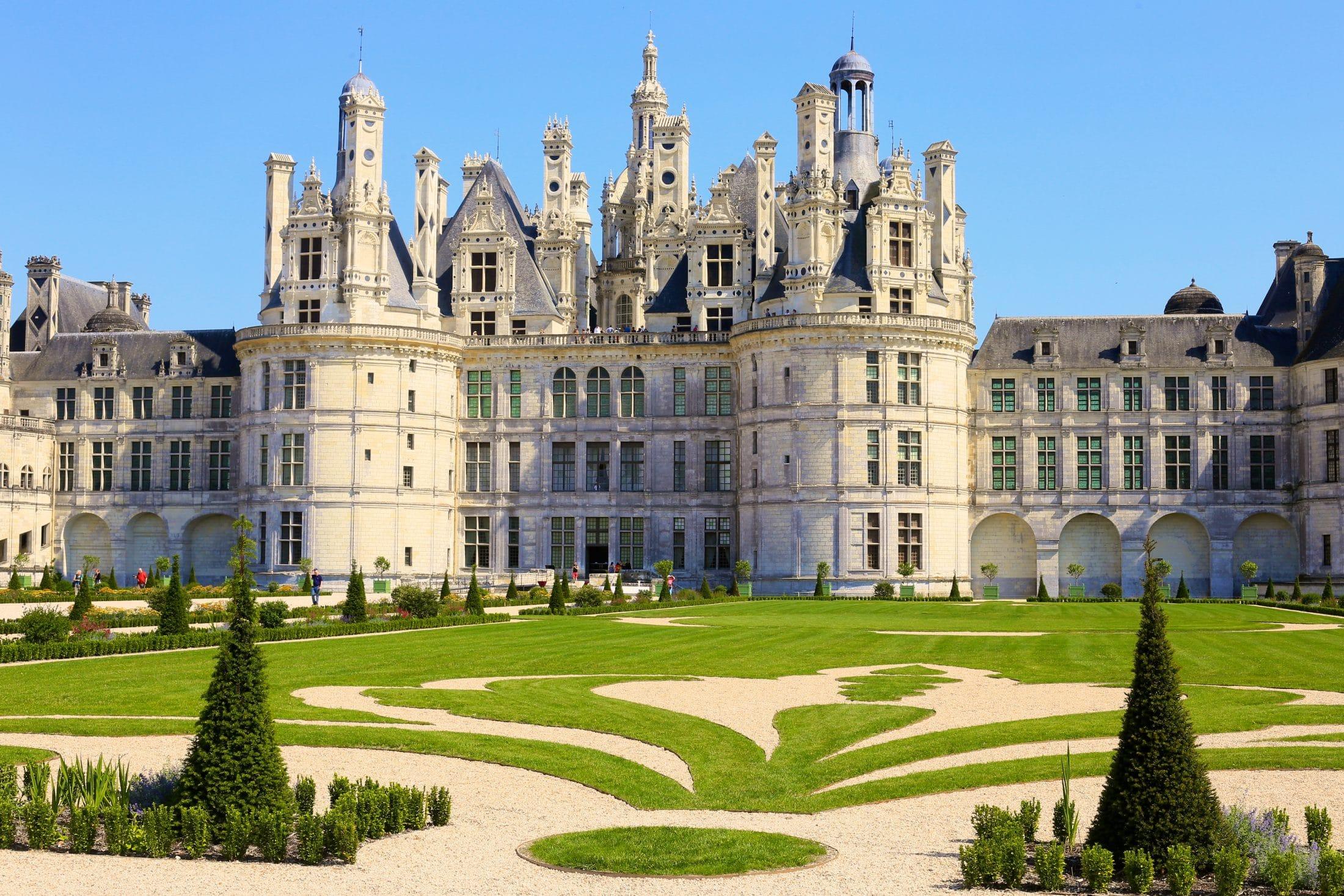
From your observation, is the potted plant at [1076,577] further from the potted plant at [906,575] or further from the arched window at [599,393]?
the arched window at [599,393]

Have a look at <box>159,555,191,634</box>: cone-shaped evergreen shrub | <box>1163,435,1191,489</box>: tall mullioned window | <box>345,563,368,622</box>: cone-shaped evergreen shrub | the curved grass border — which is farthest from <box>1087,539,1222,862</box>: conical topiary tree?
<box>1163,435,1191,489</box>: tall mullioned window

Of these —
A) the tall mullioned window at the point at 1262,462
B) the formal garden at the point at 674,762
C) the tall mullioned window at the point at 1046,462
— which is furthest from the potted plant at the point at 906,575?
the formal garden at the point at 674,762

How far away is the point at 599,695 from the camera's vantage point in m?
27.9

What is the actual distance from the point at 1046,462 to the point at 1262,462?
1019cm

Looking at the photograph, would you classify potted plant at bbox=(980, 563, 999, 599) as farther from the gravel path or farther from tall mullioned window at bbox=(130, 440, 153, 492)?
the gravel path

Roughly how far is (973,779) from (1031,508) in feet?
188

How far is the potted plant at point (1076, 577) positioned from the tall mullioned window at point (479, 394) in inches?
1160

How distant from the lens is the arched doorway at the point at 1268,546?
243 feet

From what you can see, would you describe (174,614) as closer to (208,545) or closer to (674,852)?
(674,852)

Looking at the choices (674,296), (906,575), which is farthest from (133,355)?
(906,575)

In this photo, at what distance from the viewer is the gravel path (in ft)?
49.2

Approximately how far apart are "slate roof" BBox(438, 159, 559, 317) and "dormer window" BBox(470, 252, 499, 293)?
44.2 inches

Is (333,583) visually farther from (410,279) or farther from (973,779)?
(973,779)

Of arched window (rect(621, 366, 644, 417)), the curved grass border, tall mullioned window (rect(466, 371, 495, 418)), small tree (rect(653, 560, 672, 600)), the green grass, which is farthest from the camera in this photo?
tall mullioned window (rect(466, 371, 495, 418))
